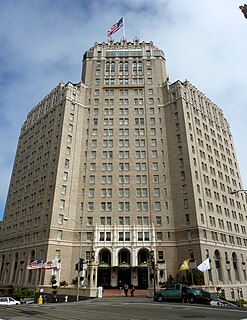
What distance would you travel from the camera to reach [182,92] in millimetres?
72375

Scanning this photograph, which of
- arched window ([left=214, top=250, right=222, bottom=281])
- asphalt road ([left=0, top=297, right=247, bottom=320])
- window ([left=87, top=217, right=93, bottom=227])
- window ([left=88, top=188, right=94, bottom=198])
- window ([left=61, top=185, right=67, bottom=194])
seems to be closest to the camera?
asphalt road ([left=0, top=297, right=247, bottom=320])

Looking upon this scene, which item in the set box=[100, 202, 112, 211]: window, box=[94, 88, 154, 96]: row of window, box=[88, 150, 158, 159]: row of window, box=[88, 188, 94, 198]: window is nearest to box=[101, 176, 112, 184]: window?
box=[88, 188, 94, 198]: window

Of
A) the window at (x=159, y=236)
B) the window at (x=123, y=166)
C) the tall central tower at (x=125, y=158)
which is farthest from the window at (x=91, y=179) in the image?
the window at (x=159, y=236)

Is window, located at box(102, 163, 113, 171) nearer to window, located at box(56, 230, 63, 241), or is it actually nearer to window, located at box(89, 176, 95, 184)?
window, located at box(89, 176, 95, 184)

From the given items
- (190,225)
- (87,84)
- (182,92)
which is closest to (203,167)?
(190,225)

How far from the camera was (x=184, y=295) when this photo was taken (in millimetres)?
27969

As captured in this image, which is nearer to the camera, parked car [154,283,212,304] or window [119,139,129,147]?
parked car [154,283,212,304]

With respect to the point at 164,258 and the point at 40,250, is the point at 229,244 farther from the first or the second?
the point at 40,250

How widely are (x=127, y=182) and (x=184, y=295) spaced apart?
38326mm

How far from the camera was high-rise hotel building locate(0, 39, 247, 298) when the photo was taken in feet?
187

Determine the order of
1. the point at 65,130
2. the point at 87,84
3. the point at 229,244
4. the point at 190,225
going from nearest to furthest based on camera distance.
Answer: the point at 190,225 < the point at 229,244 < the point at 65,130 < the point at 87,84

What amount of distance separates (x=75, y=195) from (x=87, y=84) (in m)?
34.5

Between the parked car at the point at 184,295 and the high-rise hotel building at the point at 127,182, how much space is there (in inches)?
898

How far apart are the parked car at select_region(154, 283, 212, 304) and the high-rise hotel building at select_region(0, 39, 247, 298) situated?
74.9 feet
